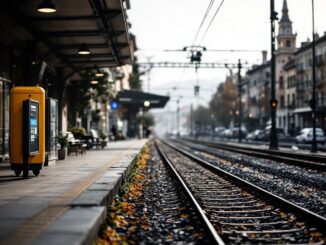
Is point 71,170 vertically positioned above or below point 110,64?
below

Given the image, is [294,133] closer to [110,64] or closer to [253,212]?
[110,64]

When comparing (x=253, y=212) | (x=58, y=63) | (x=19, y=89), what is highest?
(x=58, y=63)

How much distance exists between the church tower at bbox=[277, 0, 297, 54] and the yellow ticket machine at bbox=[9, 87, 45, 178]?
90.7 metres

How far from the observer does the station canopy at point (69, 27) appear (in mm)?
16062

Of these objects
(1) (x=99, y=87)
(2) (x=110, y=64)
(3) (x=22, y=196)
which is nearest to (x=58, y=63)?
(2) (x=110, y=64)

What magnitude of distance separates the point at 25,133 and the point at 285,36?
92162 millimetres

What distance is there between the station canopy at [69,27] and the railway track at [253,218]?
650cm

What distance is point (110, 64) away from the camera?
28.8 metres

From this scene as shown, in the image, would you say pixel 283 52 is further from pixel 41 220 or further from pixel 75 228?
pixel 75 228

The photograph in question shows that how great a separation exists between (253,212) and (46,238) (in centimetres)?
505

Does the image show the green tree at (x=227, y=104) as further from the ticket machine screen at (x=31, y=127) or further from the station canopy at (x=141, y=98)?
the ticket machine screen at (x=31, y=127)

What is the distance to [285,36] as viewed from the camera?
101 metres

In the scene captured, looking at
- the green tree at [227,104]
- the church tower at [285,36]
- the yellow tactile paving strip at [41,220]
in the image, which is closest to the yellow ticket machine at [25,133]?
the yellow tactile paving strip at [41,220]

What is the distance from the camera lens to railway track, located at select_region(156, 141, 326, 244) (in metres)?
7.65
